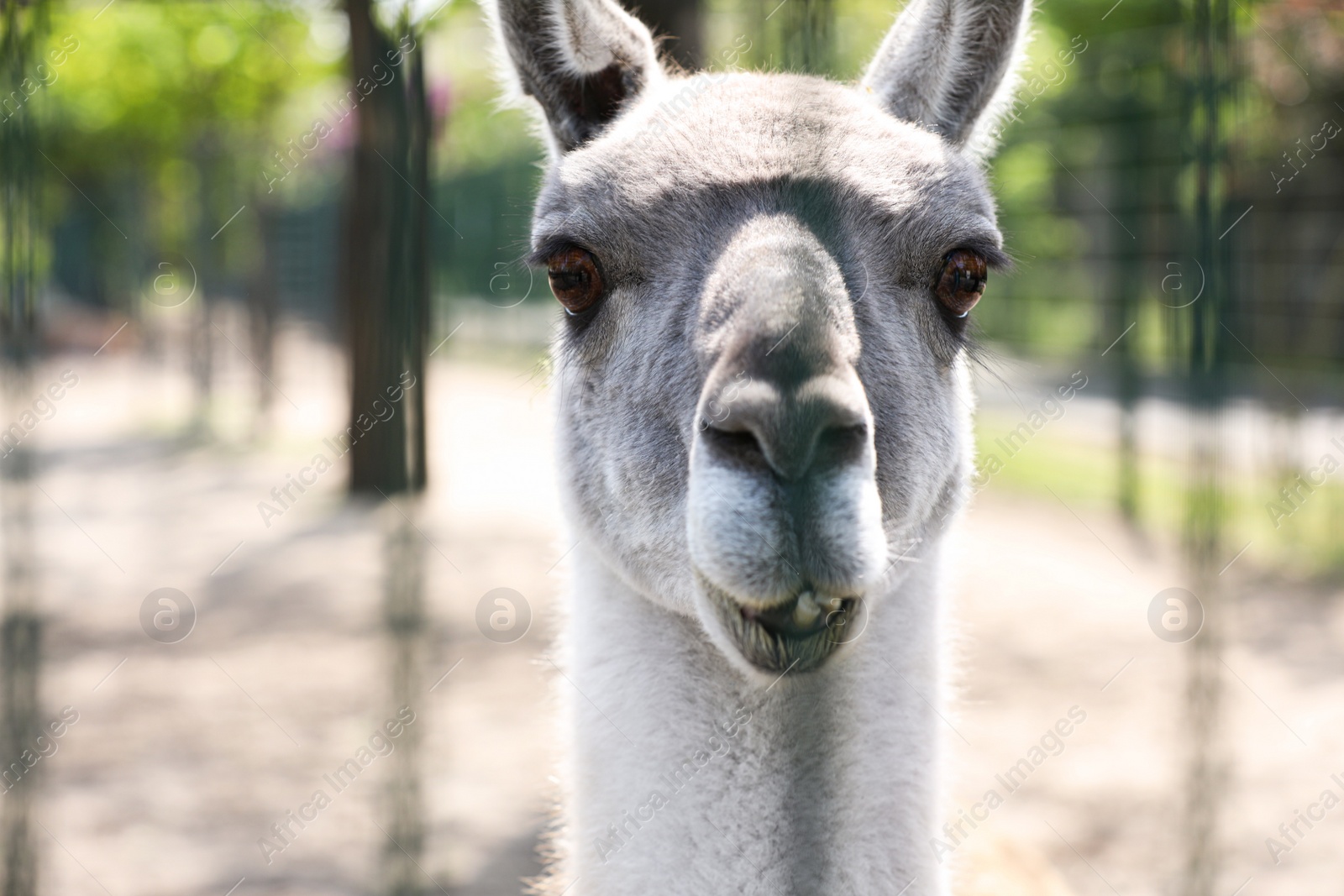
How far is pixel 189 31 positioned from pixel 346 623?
7.93 metres

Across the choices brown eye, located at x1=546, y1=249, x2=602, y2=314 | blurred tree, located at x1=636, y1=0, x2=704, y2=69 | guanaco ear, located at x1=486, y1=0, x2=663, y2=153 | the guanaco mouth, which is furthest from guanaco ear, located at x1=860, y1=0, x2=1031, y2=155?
blurred tree, located at x1=636, y1=0, x2=704, y2=69

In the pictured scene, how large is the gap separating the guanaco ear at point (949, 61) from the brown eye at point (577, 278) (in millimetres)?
813

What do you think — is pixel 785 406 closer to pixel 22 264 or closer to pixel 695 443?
pixel 695 443

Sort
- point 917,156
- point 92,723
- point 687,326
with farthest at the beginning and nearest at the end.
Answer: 1. point 92,723
2. point 917,156
3. point 687,326

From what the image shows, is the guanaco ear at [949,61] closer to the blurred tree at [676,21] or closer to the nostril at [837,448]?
the nostril at [837,448]

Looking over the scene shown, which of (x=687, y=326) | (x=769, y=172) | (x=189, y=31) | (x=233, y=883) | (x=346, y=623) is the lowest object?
(x=233, y=883)

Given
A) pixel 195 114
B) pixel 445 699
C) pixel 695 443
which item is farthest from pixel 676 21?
pixel 195 114

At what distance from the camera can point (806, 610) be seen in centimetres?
169

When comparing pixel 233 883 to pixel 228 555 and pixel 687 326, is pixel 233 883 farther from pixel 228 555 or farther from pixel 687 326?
pixel 228 555

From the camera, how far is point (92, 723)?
18.6ft

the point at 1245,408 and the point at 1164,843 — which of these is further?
the point at 1245,408

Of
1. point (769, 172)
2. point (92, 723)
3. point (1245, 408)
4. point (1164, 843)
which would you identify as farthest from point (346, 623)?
point (1245, 408)

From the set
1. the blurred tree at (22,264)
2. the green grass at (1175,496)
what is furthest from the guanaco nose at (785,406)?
the green grass at (1175,496)

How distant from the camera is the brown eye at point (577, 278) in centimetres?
212
